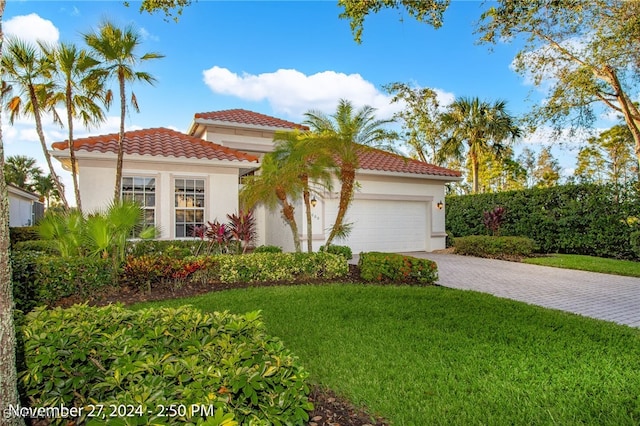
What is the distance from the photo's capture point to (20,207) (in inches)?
1109

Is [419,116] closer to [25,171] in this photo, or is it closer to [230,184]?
[230,184]

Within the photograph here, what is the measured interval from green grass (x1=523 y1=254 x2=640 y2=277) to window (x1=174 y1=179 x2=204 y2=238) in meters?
12.1

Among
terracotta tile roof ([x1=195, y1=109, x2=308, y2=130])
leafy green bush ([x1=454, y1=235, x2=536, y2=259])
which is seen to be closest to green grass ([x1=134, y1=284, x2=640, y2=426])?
leafy green bush ([x1=454, y1=235, x2=536, y2=259])

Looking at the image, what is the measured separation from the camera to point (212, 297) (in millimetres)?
7309

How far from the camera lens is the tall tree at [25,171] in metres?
43.7

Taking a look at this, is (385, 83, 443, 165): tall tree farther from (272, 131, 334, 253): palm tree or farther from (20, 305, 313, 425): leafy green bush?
(20, 305, 313, 425): leafy green bush

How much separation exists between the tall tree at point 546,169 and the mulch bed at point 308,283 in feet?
110

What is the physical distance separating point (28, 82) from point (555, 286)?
51.3ft

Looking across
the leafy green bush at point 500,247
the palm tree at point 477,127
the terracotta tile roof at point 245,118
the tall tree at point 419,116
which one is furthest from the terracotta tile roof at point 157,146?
the tall tree at point 419,116

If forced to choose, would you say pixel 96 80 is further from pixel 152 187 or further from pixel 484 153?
pixel 484 153

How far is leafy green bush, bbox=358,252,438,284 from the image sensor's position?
30.0ft

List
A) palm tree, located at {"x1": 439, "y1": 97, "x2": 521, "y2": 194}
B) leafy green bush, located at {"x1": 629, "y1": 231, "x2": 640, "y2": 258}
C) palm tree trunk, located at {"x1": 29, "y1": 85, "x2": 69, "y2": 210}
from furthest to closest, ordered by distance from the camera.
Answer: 1. palm tree, located at {"x1": 439, "y1": 97, "x2": 521, "y2": 194}
2. leafy green bush, located at {"x1": 629, "y1": 231, "x2": 640, "y2": 258}
3. palm tree trunk, located at {"x1": 29, "y1": 85, "x2": 69, "y2": 210}

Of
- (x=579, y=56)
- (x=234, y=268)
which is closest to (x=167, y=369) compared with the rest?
(x=234, y=268)

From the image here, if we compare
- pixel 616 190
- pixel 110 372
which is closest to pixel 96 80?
pixel 110 372
